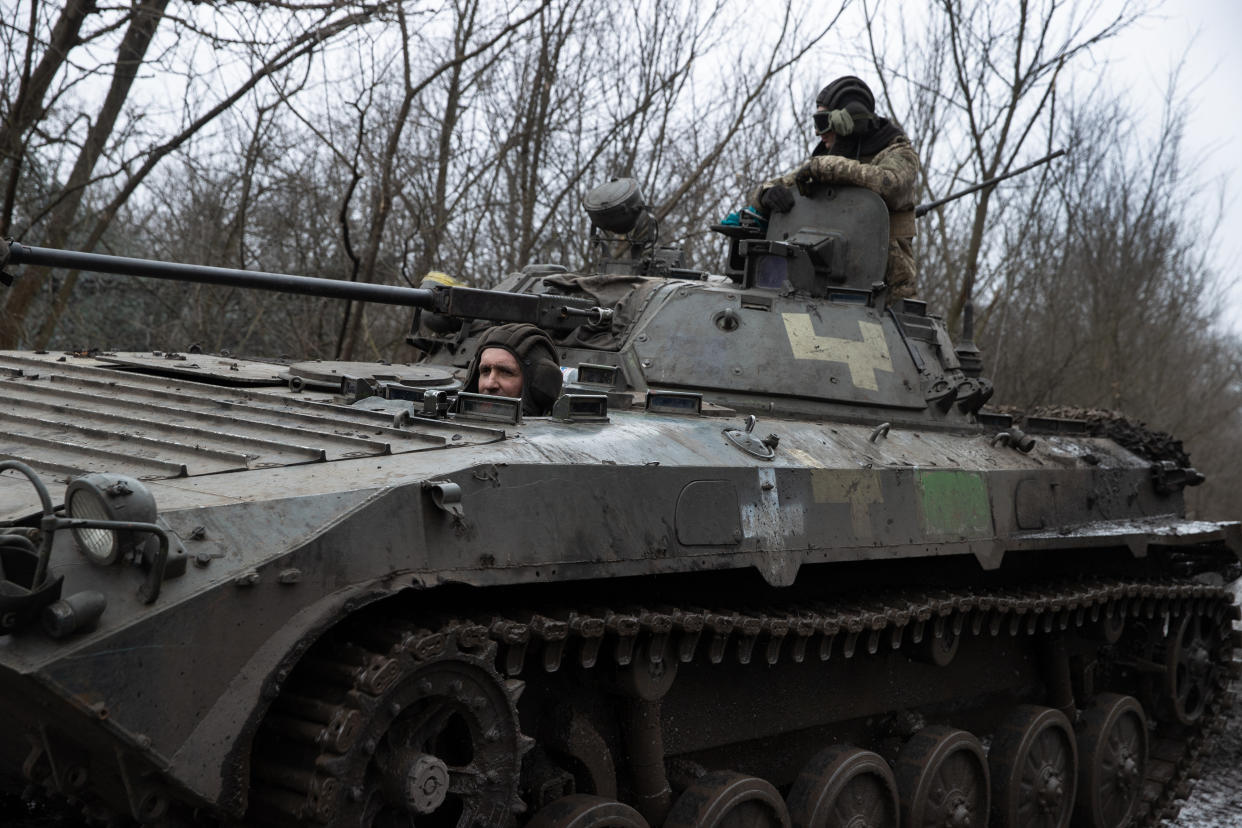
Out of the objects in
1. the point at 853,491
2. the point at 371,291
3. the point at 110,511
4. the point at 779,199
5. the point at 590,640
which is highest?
the point at 779,199

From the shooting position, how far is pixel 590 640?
4.29 metres

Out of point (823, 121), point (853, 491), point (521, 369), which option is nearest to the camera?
point (853, 491)

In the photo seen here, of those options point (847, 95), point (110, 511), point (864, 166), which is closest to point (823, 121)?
point (847, 95)

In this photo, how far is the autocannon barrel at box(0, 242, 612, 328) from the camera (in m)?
5.72

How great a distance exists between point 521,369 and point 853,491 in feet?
5.00

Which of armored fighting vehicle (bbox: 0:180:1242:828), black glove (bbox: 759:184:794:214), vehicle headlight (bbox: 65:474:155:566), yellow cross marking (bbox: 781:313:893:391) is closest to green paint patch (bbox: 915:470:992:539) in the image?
armored fighting vehicle (bbox: 0:180:1242:828)

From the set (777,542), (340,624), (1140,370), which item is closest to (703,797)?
(777,542)

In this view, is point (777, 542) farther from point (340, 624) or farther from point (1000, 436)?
point (1000, 436)

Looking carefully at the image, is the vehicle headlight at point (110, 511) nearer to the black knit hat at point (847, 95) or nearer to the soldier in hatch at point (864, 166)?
the soldier in hatch at point (864, 166)

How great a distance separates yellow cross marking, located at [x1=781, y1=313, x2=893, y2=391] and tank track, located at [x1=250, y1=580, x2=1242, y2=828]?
49.7 inches

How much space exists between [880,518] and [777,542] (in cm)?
70

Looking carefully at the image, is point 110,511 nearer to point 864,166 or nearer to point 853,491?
point 853,491

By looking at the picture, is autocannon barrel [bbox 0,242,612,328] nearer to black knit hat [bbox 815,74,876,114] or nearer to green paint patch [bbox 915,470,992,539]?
green paint patch [bbox 915,470,992,539]

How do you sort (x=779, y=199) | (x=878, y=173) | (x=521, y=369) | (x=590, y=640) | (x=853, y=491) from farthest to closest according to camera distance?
1. (x=779, y=199)
2. (x=878, y=173)
3. (x=521, y=369)
4. (x=853, y=491)
5. (x=590, y=640)
